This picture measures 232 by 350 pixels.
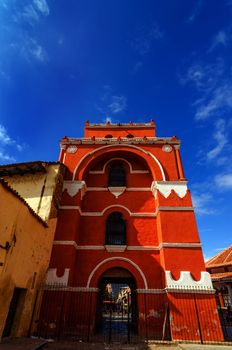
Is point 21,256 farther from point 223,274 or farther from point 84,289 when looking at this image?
point 223,274

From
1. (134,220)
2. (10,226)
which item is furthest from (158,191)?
(10,226)

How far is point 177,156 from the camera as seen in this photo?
46.0ft

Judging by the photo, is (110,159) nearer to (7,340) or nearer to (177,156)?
(177,156)

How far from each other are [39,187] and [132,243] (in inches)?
226

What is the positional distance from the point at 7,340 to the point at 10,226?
12.3 feet

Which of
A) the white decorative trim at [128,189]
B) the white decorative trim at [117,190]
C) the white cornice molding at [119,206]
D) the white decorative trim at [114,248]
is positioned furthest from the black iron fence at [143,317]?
the white decorative trim at [128,189]

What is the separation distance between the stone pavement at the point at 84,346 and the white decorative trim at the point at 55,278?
2.37 metres

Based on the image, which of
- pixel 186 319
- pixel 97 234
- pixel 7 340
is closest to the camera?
Result: pixel 7 340

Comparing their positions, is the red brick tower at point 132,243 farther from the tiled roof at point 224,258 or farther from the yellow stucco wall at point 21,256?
Answer: the tiled roof at point 224,258

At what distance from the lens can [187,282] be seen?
396 inches

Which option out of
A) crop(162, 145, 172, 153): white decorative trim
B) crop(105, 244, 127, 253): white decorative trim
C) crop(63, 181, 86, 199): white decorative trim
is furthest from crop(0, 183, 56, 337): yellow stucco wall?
crop(162, 145, 172, 153): white decorative trim

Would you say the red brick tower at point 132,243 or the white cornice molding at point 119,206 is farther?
the white cornice molding at point 119,206

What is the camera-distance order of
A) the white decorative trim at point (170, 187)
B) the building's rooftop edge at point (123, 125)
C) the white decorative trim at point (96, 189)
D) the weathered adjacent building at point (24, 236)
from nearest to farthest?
the weathered adjacent building at point (24, 236)
the white decorative trim at point (170, 187)
the white decorative trim at point (96, 189)
the building's rooftop edge at point (123, 125)

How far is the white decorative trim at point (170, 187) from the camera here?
12.4m
